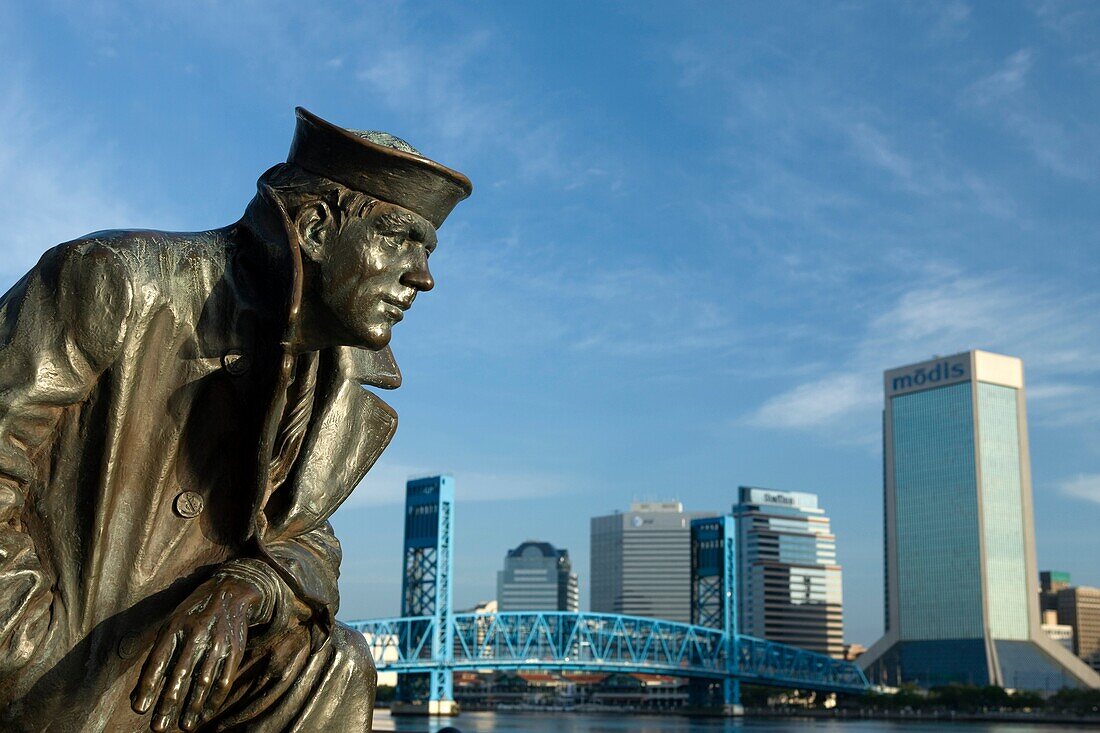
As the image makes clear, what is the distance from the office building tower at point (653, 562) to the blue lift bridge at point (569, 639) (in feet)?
175

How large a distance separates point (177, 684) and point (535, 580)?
545 feet

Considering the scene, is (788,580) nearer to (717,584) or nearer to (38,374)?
(717,584)

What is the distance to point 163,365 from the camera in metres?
1.85

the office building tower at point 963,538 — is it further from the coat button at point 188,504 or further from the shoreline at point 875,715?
the coat button at point 188,504

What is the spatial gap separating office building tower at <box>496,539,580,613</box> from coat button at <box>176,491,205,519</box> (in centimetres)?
A: 16248

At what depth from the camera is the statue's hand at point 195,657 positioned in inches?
62.3

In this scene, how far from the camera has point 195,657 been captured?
1.62 m

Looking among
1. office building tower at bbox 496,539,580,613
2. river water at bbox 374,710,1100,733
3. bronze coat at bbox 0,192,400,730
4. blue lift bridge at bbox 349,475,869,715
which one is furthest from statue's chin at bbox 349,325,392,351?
office building tower at bbox 496,539,580,613

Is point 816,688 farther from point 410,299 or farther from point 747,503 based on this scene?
point 410,299

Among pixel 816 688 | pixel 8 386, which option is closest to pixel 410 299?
pixel 8 386

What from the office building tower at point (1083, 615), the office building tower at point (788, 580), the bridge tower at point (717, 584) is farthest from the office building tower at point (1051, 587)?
the bridge tower at point (717, 584)

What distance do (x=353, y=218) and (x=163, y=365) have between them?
0.38m

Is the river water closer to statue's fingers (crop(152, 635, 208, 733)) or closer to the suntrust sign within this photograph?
the suntrust sign

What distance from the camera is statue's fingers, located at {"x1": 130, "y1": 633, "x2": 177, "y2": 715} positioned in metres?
A: 1.56
